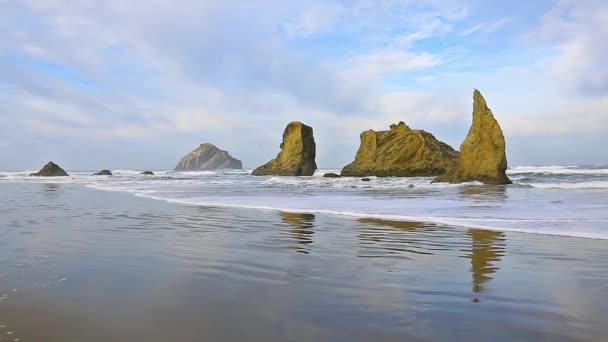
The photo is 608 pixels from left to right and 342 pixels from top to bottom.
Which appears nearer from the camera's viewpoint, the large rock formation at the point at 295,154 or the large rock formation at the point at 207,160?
the large rock formation at the point at 295,154

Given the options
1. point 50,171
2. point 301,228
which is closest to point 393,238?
point 301,228

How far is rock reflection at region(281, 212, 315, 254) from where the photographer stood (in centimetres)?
684

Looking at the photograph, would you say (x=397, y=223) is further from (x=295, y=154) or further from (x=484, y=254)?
(x=295, y=154)

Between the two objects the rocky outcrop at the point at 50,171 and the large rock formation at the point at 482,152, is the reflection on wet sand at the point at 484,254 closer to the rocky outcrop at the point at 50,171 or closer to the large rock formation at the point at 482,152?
the large rock formation at the point at 482,152

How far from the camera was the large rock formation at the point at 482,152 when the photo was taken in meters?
29.1

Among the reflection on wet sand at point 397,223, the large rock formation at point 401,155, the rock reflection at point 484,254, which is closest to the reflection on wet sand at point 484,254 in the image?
the rock reflection at point 484,254

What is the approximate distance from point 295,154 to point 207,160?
76.7 metres

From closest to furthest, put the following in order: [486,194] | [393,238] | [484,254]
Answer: [484,254]
[393,238]
[486,194]

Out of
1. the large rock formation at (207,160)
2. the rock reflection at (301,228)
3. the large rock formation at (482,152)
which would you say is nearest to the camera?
the rock reflection at (301,228)

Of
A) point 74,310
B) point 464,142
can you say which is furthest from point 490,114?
point 74,310

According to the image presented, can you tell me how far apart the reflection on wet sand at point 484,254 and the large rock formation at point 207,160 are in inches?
4881

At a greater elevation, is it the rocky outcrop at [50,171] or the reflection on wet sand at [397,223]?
the rocky outcrop at [50,171]

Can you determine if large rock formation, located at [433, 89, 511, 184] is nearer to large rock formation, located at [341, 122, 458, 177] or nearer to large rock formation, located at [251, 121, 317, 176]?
large rock formation, located at [341, 122, 458, 177]

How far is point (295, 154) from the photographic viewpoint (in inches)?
2378
